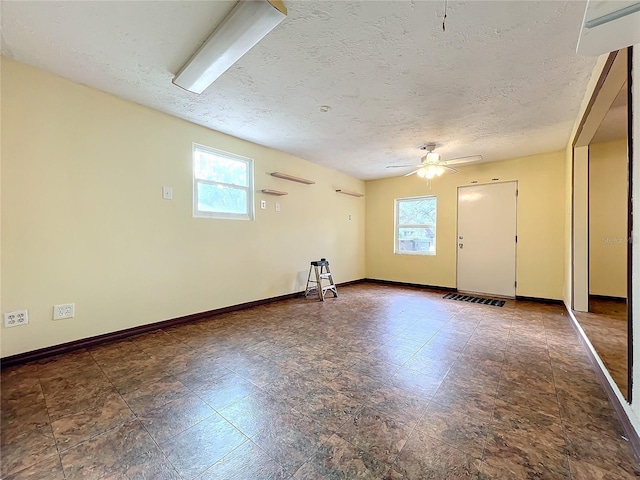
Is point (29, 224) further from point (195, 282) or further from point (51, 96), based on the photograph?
point (195, 282)

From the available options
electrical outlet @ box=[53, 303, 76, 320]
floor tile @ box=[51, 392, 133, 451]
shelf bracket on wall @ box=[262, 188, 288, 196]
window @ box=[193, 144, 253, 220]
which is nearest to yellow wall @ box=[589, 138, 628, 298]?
shelf bracket on wall @ box=[262, 188, 288, 196]

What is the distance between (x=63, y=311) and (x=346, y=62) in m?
3.27

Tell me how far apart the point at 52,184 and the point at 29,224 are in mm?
384

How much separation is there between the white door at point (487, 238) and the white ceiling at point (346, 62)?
145 centimetres

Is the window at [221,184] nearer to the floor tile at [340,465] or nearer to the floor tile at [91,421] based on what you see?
the floor tile at [91,421]

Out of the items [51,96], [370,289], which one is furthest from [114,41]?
[370,289]

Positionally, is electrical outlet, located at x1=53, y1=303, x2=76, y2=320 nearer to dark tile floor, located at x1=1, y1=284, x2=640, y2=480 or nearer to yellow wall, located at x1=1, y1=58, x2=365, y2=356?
yellow wall, located at x1=1, y1=58, x2=365, y2=356

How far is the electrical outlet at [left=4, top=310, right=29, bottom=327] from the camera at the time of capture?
212 centimetres

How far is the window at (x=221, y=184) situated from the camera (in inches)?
135

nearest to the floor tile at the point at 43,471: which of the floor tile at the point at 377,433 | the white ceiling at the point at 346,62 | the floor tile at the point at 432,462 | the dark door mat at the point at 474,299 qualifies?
the floor tile at the point at 377,433

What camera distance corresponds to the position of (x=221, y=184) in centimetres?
365

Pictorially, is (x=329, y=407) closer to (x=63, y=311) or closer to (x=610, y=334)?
(x=63, y=311)

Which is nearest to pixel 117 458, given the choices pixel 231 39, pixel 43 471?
pixel 43 471

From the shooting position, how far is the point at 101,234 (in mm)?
2617
